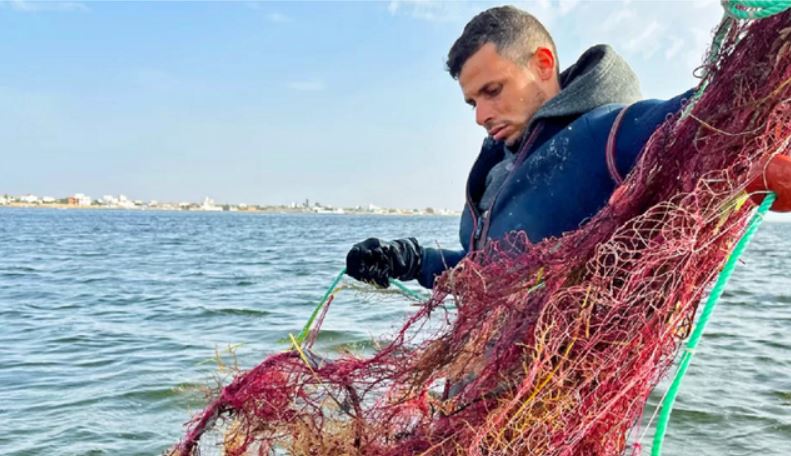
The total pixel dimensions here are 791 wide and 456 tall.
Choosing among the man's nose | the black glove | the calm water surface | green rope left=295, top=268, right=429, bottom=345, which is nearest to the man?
the man's nose

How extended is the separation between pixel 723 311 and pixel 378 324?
673 cm

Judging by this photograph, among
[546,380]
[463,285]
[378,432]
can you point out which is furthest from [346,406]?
[546,380]

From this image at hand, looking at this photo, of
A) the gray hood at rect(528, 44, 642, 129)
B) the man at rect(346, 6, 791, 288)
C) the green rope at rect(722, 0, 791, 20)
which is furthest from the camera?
the gray hood at rect(528, 44, 642, 129)

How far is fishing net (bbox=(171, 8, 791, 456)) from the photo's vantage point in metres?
1.69

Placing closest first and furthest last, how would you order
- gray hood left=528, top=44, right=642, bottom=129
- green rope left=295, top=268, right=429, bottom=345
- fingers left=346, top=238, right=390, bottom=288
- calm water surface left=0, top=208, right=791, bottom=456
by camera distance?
gray hood left=528, top=44, right=642, bottom=129 < green rope left=295, top=268, right=429, bottom=345 < fingers left=346, top=238, right=390, bottom=288 < calm water surface left=0, top=208, right=791, bottom=456

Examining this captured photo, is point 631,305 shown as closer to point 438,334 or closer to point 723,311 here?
point 438,334

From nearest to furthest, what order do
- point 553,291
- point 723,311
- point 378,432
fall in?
point 553,291, point 378,432, point 723,311

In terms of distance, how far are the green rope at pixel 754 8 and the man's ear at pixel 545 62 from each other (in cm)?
90

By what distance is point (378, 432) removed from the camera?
7.59ft

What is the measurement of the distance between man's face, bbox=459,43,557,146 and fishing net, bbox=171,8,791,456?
784mm

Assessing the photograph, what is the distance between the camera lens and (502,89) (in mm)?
2582

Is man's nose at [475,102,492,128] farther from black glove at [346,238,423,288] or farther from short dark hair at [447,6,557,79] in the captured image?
black glove at [346,238,423,288]

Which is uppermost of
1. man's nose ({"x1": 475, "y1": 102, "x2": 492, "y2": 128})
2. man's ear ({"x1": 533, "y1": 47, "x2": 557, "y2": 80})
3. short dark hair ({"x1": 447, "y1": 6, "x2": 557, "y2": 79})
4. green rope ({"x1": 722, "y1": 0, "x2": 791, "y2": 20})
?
short dark hair ({"x1": 447, "y1": 6, "x2": 557, "y2": 79})

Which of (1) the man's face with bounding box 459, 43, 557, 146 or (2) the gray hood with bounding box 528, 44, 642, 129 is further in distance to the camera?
(1) the man's face with bounding box 459, 43, 557, 146
